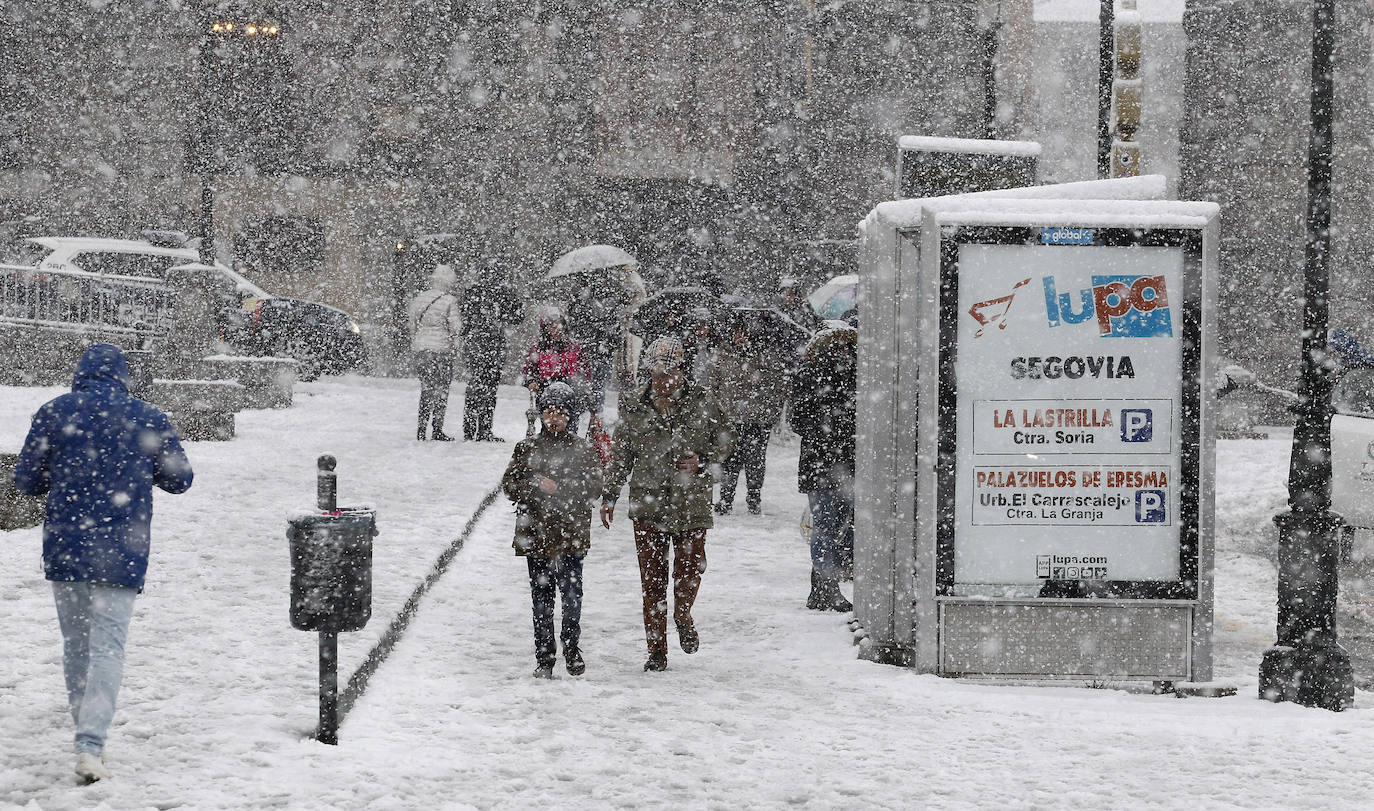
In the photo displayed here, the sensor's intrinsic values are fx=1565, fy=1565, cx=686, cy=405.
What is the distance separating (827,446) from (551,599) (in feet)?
8.36

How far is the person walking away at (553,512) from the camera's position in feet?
26.2

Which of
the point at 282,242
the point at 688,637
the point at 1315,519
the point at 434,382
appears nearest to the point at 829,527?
the point at 688,637

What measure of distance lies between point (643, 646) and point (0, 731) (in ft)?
12.0

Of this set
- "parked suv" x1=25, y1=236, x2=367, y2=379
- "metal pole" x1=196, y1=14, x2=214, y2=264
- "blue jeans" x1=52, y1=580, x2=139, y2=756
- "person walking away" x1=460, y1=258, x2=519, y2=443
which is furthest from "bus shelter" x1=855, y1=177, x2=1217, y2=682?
"parked suv" x1=25, y1=236, x2=367, y2=379

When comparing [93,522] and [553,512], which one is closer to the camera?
[93,522]

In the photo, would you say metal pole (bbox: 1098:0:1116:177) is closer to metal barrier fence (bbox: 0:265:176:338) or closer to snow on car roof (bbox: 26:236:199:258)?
metal barrier fence (bbox: 0:265:176:338)

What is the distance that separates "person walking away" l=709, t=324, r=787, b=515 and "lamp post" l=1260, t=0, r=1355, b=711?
6.19 m

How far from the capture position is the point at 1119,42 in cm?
1358

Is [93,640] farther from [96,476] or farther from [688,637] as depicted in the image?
[688,637]

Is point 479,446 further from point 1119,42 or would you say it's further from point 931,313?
point 931,313

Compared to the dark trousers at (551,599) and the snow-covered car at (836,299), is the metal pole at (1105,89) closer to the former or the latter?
the snow-covered car at (836,299)

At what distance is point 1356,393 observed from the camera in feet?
43.4

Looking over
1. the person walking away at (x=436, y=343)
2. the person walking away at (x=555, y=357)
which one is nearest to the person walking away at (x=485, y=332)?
the person walking away at (x=436, y=343)

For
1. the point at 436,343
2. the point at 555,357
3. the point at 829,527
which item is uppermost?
the point at 436,343
